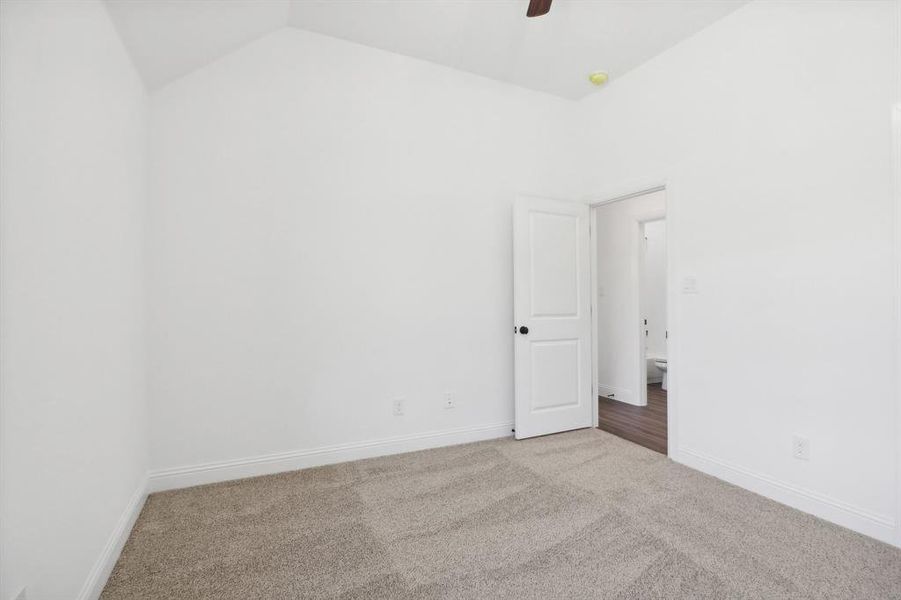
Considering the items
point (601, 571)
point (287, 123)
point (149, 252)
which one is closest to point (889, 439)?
point (601, 571)

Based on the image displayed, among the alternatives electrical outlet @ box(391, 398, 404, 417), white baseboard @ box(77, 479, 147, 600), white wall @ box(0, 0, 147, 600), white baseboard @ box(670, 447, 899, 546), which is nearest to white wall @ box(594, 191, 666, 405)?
white baseboard @ box(670, 447, 899, 546)

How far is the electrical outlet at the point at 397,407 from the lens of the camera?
299 centimetres

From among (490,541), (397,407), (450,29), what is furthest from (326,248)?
(490,541)

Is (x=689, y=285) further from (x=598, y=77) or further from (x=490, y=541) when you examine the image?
(x=490, y=541)

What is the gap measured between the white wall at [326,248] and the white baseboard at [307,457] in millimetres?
45

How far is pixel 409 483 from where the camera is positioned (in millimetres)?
2508

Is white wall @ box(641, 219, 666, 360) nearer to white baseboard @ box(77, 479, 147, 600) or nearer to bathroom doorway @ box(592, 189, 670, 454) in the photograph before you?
bathroom doorway @ box(592, 189, 670, 454)

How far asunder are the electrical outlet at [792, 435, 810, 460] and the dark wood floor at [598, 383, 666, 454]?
886mm

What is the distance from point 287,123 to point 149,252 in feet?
3.92

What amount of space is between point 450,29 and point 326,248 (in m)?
1.76

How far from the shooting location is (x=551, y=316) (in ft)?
11.2

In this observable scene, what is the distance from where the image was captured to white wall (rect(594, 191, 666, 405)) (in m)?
4.42

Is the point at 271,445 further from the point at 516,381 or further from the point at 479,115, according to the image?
the point at 479,115

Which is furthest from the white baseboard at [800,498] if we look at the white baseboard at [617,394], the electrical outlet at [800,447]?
the white baseboard at [617,394]
